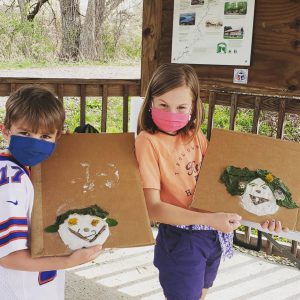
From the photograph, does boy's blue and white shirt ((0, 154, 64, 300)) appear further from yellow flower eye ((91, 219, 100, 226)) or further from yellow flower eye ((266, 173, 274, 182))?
yellow flower eye ((266, 173, 274, 182))

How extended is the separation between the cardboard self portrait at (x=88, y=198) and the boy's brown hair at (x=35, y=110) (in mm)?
146

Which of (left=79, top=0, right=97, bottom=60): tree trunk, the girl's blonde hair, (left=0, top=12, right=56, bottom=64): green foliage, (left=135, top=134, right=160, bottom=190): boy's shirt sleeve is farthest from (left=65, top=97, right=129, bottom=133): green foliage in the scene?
(left=135, top=134, right=160, bottom=190): boy's shirt sleeve

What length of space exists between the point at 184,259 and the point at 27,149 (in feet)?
2.64

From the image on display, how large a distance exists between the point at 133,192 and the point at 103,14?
8.08 metres

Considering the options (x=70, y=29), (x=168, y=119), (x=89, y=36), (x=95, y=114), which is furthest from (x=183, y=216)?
(x=70, y=29)

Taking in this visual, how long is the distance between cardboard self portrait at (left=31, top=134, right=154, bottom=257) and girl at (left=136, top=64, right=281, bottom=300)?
0.46ft

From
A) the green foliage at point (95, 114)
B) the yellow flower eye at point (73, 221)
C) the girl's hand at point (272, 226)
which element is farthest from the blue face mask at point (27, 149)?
the green foliage at point (95, 114)

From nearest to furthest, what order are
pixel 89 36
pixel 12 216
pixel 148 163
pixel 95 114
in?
pixel 12 216, pixel 148 163, pixel 95 114, pixel 89 36

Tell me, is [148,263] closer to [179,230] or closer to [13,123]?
[179,230]

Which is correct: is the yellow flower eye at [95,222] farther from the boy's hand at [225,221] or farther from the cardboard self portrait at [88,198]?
the boy's hand at [225,221]

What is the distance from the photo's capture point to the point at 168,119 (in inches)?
62.4

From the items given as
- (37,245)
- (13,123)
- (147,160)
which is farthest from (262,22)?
(37,245)

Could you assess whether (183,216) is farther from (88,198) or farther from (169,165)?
(88,198)

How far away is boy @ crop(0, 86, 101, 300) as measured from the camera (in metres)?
1.16
